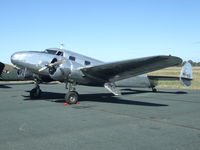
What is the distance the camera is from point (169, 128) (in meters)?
7.12

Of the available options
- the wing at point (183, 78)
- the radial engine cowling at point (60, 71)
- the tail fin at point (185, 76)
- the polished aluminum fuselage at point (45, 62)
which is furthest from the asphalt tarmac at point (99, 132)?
the tail fin at point (185, 76)

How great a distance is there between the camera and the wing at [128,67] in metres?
10.5

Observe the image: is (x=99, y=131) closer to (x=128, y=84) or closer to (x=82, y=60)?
(x=82, y=60)

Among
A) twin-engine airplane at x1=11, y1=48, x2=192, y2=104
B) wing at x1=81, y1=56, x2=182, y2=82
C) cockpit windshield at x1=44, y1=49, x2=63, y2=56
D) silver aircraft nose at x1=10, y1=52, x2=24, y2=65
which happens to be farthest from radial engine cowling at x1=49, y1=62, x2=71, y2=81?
silver aircraft nose at x1=10, y1=52, x2=24, y2=65

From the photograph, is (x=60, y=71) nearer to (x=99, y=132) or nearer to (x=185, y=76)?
(x=99, y=132)

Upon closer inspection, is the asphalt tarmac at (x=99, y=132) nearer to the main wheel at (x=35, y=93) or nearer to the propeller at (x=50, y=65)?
the propeller at (x=50, y=65)

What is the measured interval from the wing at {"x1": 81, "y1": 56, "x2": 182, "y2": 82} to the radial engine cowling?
0.88 m

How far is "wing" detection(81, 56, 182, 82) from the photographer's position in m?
10.5

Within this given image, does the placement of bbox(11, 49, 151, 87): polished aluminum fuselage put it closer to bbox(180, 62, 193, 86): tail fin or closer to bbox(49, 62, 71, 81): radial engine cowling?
bbox(49, 62, 71, 81): radial engine cowling

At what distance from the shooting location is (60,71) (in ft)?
39.7

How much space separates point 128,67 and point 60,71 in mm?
3654

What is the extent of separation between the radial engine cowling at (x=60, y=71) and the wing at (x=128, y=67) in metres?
0.88

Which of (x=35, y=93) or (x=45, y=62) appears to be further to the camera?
(x=35, y=93)

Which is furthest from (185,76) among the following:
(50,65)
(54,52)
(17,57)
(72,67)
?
(17,57)
